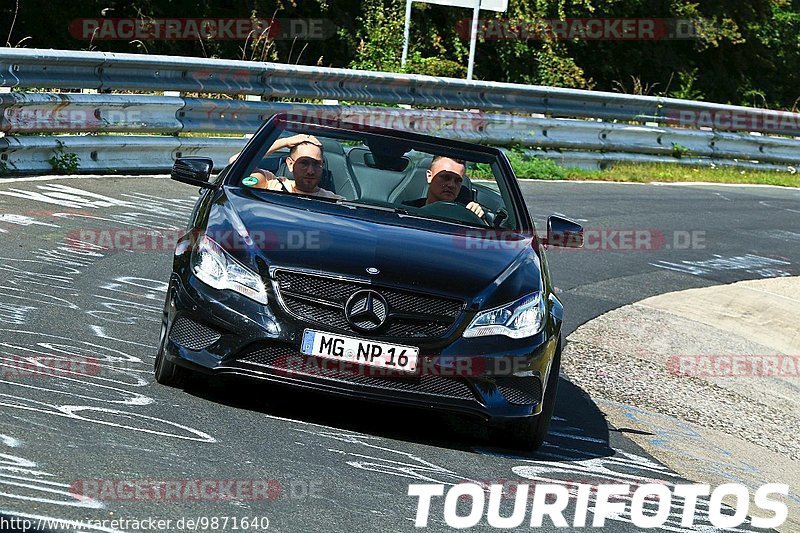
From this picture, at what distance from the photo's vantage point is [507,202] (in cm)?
784

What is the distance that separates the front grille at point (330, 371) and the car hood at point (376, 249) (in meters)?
0.38

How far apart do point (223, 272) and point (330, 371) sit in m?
0.66

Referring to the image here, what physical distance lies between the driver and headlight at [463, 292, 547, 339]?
123 centimetres

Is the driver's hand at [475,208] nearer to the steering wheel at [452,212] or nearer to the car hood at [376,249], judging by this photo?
the steering wheel at [452,212]

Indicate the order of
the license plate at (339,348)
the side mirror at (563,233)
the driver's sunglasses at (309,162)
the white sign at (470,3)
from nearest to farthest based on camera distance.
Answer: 1. the license plate at (339,348)
2. the driver's sunglasses at (309,162)
3. the side mirror at (563,233)
4. the white sign at (470,3)

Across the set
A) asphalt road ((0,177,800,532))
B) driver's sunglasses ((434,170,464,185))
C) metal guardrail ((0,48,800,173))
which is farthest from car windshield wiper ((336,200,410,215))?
metal guardrail ((0,48,800,173))

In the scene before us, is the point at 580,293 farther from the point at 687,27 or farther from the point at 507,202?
the point at 687,27

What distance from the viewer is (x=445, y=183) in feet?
25.4

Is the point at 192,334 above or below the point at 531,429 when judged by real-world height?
above

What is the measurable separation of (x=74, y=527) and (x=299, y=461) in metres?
1.35

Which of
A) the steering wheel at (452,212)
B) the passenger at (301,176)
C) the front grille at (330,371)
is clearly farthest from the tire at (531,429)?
the passenger at (301,176)

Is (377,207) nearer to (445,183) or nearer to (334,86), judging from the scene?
(445,183)

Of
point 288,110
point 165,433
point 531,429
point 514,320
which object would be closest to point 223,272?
point 165,433

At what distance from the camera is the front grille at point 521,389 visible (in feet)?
20.7
